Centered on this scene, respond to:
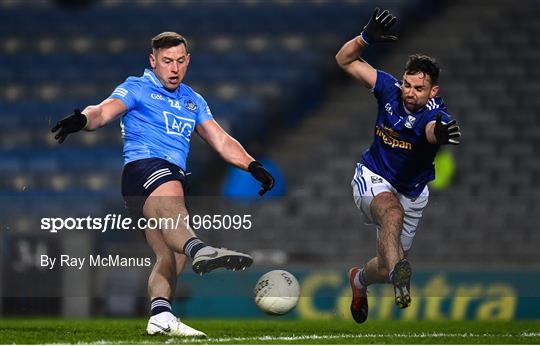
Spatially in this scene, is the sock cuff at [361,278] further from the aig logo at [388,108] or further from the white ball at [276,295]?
the aig logo at [388,108]

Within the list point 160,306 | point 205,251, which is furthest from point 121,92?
point 160,306

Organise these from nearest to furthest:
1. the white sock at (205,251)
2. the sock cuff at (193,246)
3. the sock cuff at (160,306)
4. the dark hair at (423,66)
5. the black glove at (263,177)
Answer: the white sock at (205,251) < the sock cuff at (193,246) < the sock cuff at (160,306) < the black glove at (263,177) < the dark hair at (423,66)

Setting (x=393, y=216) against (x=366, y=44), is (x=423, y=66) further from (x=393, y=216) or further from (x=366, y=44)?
(x=393, y=216)

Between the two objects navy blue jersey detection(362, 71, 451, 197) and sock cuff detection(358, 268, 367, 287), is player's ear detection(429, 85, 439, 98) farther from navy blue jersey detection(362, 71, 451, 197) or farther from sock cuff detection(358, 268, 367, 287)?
sock cuff detection(358, 268, 367, 287)

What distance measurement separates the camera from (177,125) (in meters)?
8.52

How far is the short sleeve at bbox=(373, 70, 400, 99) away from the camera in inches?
358

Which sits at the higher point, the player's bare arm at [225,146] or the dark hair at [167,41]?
the dark hair at [167,41]

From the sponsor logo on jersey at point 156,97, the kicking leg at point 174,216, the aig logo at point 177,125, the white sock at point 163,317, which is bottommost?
the white sock at point 163,317

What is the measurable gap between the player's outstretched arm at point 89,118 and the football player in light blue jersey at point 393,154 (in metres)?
1.86

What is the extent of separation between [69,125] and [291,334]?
2.36 metres

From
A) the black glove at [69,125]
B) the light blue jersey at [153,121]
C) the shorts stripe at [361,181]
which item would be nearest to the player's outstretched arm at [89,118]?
the black glove at [69,125]

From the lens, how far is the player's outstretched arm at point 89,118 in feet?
24.7

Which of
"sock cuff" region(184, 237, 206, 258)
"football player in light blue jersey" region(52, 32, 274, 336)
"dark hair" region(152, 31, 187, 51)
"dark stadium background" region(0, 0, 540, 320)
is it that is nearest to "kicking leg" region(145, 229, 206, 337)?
"football player in light blue jersey" region(52, 32, 274, 336)

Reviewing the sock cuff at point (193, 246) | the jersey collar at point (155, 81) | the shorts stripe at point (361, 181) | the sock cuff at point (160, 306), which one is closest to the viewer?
the sock cuff at point (193, 246)
